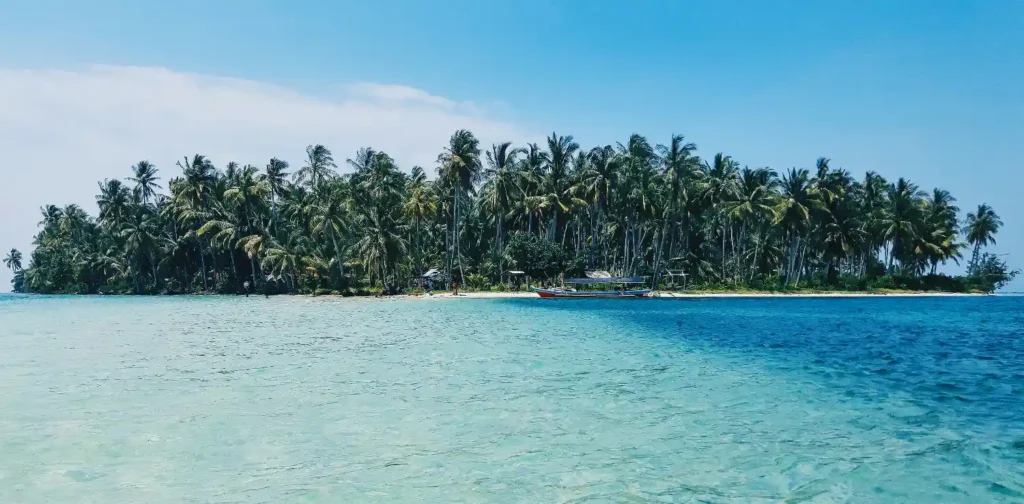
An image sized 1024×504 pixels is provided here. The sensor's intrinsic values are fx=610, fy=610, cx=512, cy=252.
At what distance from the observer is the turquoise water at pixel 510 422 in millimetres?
7129

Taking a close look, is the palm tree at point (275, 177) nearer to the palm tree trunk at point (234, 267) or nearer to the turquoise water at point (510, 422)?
the palm tree trunk at point (234, 267)

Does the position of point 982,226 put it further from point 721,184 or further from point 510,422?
point 510,422

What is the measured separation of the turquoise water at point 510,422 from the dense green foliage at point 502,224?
39.7m

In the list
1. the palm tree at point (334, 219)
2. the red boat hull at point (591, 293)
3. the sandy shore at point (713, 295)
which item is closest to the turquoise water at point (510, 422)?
the red boat hull at point (591, 293)

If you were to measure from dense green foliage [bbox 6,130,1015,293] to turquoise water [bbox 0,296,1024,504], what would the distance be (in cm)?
3968

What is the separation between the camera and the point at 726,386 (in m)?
13.5

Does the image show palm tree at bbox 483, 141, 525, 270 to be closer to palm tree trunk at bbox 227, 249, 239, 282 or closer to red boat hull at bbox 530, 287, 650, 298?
red boat hull at bbox 530, 287, 650, 298

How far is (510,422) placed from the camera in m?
10.1

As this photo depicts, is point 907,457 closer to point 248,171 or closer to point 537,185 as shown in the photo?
point 537,185

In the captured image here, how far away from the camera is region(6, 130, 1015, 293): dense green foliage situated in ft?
198

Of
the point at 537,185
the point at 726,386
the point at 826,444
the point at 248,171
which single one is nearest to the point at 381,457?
the point at 826,444

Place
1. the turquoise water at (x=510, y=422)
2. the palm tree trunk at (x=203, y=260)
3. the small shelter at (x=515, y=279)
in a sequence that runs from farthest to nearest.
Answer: the palm tree trunk at (x=203, y=260) < the small shelter at (x=515, y=279) < the turquoise water at (x=510, y=422)

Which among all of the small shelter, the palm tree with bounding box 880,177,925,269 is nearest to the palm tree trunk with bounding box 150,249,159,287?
the small shelter

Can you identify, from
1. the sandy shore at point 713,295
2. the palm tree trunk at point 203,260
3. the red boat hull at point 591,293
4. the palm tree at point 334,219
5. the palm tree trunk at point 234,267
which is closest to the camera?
the red boat hull at point 591,293
